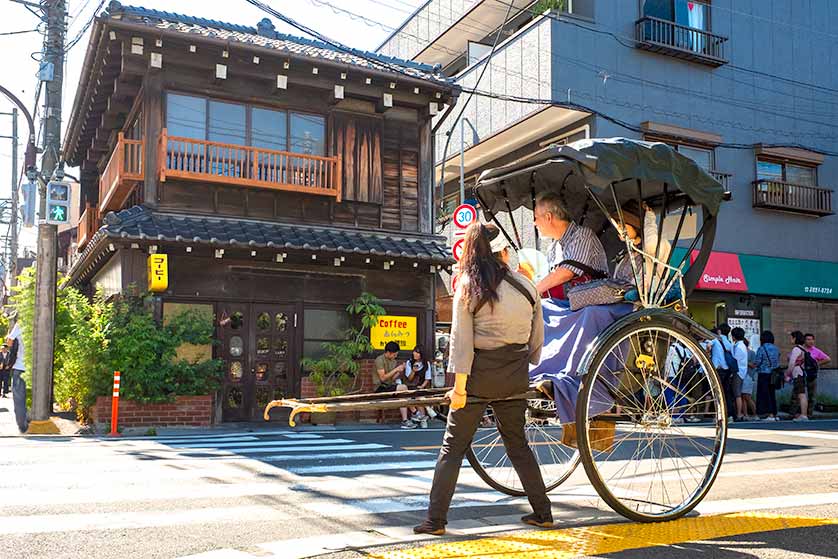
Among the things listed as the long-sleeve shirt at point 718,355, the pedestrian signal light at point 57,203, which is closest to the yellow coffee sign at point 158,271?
the pedestrian signal light at point 57,203

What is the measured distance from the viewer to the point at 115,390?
13.3m

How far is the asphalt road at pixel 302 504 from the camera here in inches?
171

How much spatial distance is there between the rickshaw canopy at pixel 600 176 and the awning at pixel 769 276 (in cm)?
1461

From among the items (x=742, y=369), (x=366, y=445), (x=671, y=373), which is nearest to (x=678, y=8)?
(x=742, y=369)

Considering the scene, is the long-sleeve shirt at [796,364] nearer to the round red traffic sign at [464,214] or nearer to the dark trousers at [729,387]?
the dark trousers at [729,387]

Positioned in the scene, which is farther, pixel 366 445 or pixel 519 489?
pixel 366 445

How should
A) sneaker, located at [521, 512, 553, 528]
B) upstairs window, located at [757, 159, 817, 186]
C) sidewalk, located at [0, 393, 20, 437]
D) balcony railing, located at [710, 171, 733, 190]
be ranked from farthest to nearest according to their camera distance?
upstairs window, located at [757, 159, 817, 186], balcony railing, located at [710, 171, 733, 190], sidewalk, located at [0, 393, 20, 437], sneaker, located at [521, 512, 553, 528]

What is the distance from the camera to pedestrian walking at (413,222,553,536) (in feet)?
15.2

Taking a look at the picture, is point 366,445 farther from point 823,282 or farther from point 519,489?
point 823,282

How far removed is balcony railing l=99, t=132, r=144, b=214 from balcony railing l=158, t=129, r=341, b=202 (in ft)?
2.46

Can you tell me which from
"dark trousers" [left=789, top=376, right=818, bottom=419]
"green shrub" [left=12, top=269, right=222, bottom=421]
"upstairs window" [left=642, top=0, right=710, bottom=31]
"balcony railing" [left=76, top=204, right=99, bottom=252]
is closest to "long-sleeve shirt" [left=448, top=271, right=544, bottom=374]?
"green shrub" [left=12, top=269, right=222, bottom=421]

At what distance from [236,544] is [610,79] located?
18634mm

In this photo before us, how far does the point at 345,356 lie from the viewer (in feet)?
54.9

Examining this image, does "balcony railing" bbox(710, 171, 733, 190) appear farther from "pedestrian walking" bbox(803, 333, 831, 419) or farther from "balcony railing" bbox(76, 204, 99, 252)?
"balcony railing" bbox(76, 204, 99, 252)
